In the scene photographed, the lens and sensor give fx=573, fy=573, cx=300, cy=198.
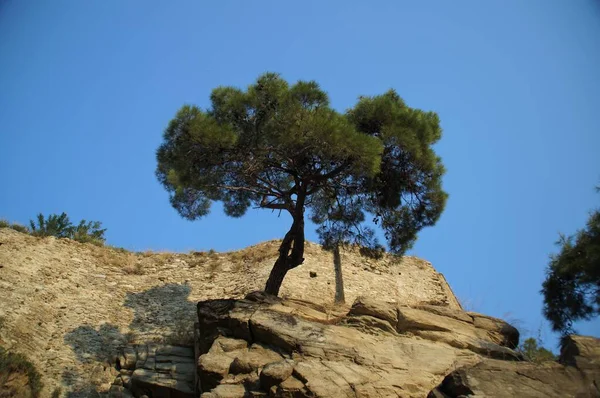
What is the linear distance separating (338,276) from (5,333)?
881 cm

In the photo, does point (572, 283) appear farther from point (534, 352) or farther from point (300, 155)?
point (300, 155)

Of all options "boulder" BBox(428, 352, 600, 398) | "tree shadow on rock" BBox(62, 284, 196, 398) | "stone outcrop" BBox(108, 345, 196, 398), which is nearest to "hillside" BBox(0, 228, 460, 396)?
"tree shadow on rock" BBox(62, 284, 196, 398)

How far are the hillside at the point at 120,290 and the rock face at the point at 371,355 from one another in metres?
1.46

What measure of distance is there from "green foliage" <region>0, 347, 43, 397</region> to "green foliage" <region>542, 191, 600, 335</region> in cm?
902

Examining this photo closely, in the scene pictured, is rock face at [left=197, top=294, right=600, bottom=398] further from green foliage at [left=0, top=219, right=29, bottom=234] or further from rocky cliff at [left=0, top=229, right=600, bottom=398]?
green foliage at [left=0, top=219, right=29, bottom=234]

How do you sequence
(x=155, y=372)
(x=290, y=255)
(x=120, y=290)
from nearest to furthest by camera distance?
(x=155, y=372) < (x=290, y=255) < (x=120, y=290)

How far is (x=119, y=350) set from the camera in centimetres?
1209

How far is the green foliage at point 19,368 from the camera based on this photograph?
9953 millimetres

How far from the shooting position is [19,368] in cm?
1020

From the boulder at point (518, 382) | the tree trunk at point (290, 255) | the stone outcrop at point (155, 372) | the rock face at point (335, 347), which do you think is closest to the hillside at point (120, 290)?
the stone outcrop at point (155, 372)

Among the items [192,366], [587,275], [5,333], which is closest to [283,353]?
[192,366]

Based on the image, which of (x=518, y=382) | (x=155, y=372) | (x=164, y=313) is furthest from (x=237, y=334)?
(x=518, y=382)

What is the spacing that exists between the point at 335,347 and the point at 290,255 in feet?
10.3

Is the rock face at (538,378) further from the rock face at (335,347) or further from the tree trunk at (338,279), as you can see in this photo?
the tree trunk at (338,279)
